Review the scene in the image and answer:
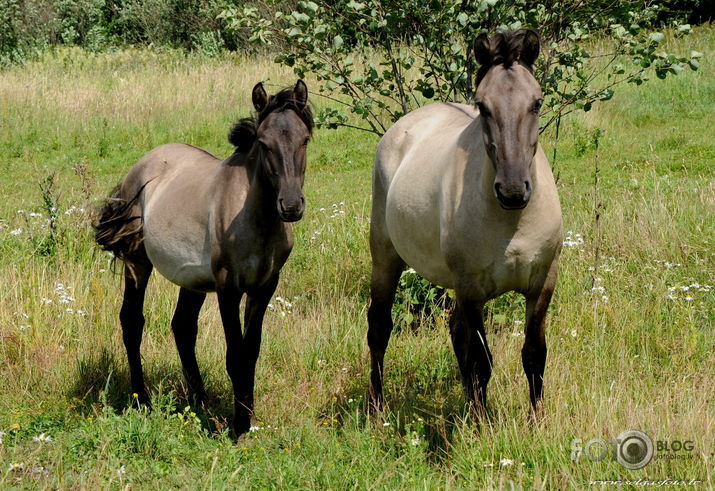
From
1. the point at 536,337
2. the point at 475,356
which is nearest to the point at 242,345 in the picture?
the point at 475,356

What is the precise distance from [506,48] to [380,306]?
2.04 m

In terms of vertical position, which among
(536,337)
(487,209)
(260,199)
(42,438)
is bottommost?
(42,438)

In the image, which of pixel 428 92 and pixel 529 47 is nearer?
pixel 529 47

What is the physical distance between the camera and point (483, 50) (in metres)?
3.90

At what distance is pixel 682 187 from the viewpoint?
827 centimetres

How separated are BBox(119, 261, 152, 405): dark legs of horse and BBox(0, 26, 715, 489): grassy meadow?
0.16 metres

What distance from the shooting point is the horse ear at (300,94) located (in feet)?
14.8

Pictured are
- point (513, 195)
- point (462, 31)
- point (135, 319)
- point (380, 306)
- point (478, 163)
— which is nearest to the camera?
point (513, 195)

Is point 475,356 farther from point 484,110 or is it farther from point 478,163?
point 484,110

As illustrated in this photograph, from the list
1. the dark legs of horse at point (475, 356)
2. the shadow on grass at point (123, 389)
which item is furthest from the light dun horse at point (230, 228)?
the dark legs of horse at point (475, 356)

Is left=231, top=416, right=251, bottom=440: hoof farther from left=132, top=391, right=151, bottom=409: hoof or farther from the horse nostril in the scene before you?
the horse nostril

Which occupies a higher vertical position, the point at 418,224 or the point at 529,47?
the point at 529,47

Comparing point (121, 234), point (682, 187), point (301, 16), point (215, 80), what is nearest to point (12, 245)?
point (121, 234)

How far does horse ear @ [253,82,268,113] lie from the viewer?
179 inches
